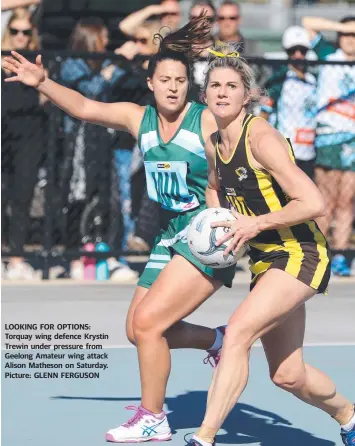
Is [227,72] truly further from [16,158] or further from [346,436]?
[16,158]

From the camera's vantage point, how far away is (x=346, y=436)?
599cm

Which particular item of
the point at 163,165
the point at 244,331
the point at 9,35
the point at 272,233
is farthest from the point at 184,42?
the point at 9,35

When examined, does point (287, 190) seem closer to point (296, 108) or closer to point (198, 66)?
point (296, 108)

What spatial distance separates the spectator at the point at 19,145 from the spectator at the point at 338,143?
8.54ft

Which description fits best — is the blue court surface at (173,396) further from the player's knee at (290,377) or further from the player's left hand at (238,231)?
the player's left hand at (238,231)

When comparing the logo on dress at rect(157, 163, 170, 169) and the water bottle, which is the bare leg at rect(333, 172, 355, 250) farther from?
the logo on dress at rect(157, 163, 170, 169)

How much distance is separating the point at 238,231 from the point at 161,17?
6.77 m

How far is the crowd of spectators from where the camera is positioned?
11.4 meters

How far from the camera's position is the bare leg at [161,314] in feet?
20.0

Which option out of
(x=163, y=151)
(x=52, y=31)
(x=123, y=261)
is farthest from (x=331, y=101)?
(x=163, y=151)

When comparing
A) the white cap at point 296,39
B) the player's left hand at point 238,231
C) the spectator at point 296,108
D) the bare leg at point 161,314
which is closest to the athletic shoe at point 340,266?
the spectator at point 296,108

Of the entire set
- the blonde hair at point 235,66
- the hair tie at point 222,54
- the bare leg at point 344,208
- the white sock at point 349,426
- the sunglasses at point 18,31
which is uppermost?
the sunglasses at point 18,31

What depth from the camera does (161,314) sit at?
6.11m

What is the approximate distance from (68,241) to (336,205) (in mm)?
2561
